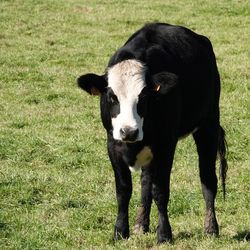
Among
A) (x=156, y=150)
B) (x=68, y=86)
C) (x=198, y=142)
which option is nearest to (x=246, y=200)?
(x=198, y=142)

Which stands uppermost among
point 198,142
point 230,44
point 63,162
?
point 198,142

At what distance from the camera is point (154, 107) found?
5602 millimetres

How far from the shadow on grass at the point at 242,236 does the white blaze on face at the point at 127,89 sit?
1.42 meters

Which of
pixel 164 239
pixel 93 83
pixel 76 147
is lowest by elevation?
pixel 76 147

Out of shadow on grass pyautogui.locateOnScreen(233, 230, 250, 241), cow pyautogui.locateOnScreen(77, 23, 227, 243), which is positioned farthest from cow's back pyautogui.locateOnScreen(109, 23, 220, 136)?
shadow on grass pyautogui.locateOnScreen(233, 230, 250, 241)

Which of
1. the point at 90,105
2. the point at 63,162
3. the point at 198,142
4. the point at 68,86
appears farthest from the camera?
the point at 68,86

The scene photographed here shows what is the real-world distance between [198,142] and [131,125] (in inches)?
71.2

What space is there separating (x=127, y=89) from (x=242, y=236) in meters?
1.76

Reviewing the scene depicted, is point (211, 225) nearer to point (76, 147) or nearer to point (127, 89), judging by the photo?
point (127, 89)

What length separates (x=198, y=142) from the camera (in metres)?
6.80

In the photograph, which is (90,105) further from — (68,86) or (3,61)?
(3,61)

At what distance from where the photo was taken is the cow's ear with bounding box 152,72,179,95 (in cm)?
544

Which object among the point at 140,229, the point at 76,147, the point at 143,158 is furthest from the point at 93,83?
the point at 76,147

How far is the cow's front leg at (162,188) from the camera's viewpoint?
18.9ft
